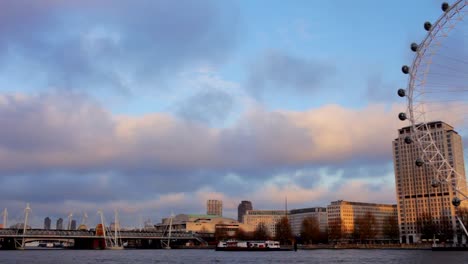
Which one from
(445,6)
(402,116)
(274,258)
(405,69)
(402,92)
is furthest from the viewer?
(274,258)

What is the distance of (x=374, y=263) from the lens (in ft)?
272

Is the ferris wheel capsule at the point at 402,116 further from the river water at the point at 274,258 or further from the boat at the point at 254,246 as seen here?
the boat at the point at 254,246

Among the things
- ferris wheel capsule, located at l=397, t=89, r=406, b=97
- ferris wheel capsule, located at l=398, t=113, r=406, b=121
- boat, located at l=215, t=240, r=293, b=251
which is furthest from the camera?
boat, located at l=215, t=240, r=293, b=251

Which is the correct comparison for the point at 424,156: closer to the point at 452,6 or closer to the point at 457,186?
the point at 457,186

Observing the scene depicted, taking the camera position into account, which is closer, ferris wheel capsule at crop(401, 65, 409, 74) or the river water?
ferris wheel capsule at crop(401, 65, 409, 74)

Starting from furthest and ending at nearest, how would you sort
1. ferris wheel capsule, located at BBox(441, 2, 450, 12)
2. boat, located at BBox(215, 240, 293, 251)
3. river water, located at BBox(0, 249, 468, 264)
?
boat, located at BBox(215, 240, 293, 251)
river water, located at BBox(0, 249, 468, 264)
ferris wheel capsule, located at BBox(441, 2, 450, 12)

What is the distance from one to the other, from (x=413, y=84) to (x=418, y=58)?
2.99 metres

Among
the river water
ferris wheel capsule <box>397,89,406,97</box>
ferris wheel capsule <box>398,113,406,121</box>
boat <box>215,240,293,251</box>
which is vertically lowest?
the river water

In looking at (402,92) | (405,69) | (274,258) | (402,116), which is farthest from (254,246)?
(405,69)

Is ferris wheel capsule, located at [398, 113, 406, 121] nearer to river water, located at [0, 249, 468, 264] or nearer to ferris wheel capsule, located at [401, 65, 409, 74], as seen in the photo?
ferris wheel capsule, located at [401, 65, 409, 74]

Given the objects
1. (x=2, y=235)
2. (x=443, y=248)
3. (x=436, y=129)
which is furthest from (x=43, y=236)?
(x=436, y=129)

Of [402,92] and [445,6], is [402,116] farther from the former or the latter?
[445,6]

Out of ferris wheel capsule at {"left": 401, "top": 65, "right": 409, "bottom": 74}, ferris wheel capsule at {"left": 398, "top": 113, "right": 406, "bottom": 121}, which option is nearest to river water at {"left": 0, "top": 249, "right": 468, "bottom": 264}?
ferris wheel capsule at {"left": 398, "top": 113, "right": 406, "bottom": 121}

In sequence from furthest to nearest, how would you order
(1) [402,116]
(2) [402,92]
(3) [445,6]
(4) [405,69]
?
(4) [405,69]
(2) [402,92]
(1) [402,116]
(3) [445,6]
